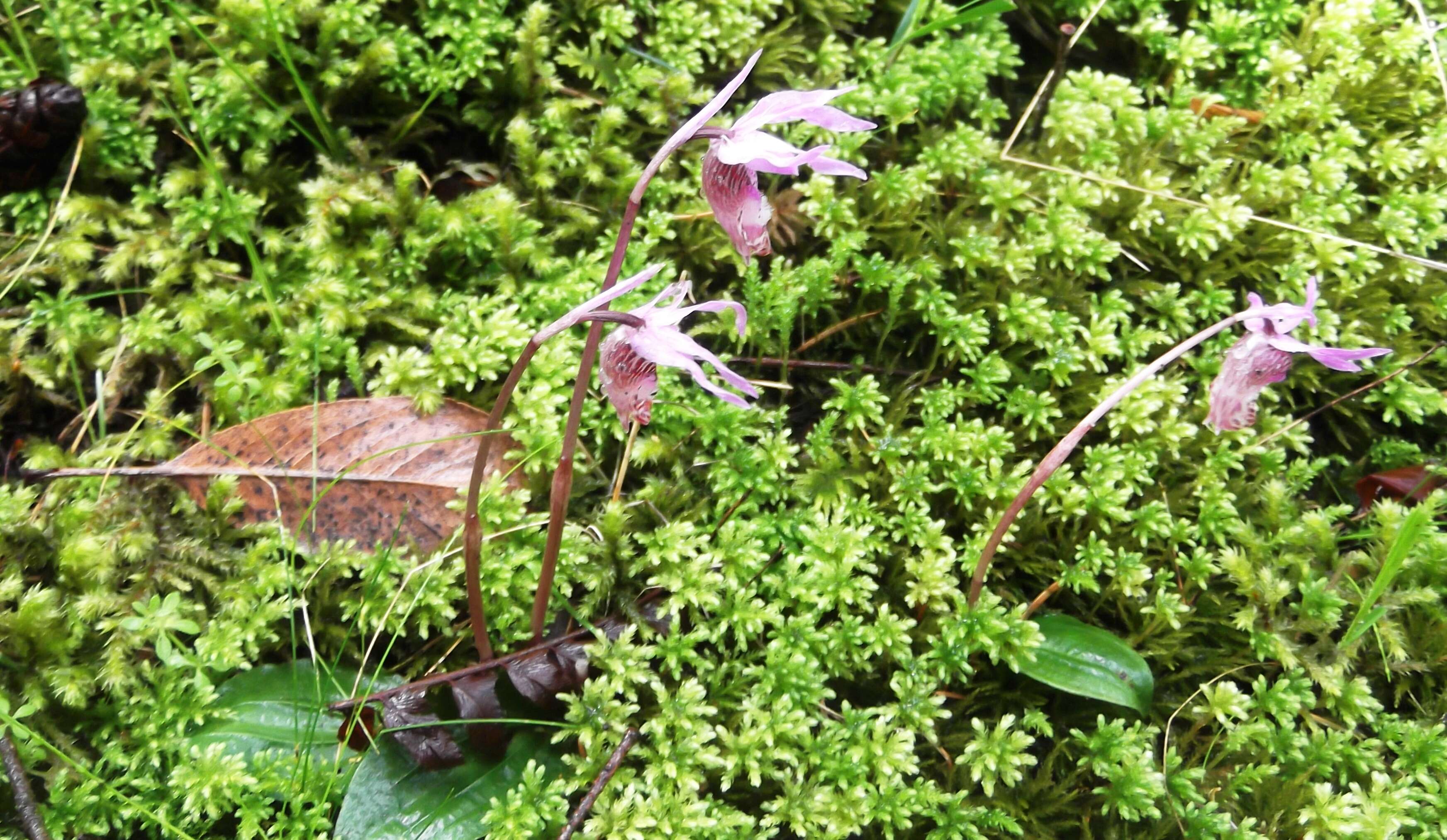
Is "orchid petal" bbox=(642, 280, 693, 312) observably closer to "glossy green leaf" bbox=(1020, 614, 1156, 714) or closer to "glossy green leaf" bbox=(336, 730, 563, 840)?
"glossy green leaf" bbox=(336, 730, 563, 840)

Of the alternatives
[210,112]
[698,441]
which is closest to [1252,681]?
[698,441]

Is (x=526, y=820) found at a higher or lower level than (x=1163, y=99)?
lower

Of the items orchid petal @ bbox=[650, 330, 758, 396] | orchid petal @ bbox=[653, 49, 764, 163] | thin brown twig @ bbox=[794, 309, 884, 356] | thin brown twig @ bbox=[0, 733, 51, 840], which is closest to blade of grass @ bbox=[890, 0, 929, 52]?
thin brown twig @ bbox=[794, 309, 884, 356]

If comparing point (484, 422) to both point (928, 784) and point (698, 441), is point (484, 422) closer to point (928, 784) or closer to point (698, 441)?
point (698, 441)

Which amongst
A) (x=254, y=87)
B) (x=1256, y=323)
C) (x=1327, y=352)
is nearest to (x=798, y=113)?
(x=1256, y=323)

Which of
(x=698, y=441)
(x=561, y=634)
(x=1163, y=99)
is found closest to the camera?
(x=561, y=634)

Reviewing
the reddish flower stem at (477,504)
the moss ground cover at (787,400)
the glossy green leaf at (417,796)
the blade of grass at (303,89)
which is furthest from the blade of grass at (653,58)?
the glossy green leaf at (417,796)
